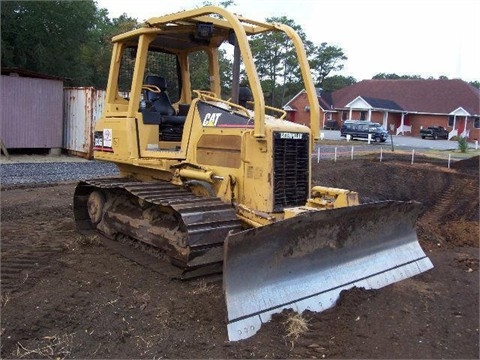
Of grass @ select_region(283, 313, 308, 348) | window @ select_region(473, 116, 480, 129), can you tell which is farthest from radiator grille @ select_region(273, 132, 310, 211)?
window @ select_region(473, 116, 480, 129)

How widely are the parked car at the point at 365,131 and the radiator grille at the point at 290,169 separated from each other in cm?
3026

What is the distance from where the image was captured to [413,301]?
5.18 m

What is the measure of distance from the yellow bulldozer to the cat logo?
15mm

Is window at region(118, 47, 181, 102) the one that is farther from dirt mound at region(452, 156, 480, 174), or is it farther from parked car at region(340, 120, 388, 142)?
parked car at region(340, 120, 388, 142)

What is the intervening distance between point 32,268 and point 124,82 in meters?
2.76

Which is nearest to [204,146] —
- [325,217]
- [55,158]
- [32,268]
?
[325,217]

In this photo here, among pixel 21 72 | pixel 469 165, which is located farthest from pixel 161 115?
pixel 469 165

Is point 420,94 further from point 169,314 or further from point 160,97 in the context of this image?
point 169,314

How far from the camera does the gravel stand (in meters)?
11.6

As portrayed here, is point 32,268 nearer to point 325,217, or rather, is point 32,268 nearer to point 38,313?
point 38,313

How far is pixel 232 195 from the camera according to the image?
5.49 meters

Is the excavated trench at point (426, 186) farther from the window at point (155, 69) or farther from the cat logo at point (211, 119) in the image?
the cat logo at point (211, 119)

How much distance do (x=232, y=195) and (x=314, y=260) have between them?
1.12m

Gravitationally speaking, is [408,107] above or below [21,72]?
above
